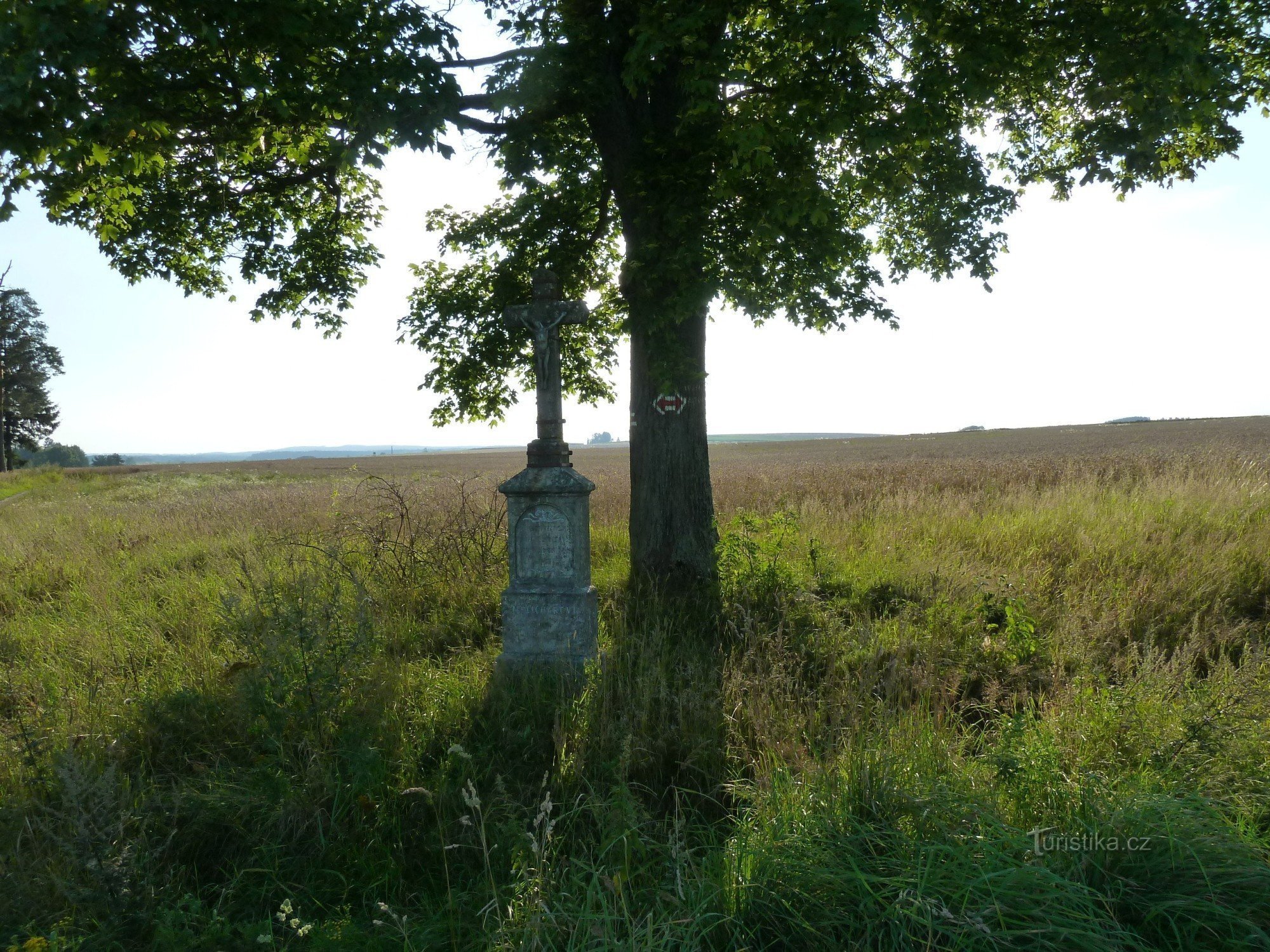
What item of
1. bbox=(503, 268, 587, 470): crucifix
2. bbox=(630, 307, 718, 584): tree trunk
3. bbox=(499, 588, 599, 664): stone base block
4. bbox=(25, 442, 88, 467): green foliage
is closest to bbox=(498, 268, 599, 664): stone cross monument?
bbox=(499, 588, 599, 664): stone base block

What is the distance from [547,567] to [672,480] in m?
1.97

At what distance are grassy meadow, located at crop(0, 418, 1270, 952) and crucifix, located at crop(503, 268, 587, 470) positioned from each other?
5.69 ft

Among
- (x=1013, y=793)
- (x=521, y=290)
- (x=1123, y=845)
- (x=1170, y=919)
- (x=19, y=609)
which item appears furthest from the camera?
(x=521, y=290)

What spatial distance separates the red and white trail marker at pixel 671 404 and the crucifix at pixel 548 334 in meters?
1.35

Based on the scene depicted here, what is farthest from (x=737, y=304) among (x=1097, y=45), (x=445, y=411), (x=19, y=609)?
(x=19, y=609)

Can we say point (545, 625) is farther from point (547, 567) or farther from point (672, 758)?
point (672, 758)

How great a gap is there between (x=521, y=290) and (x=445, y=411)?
210cm

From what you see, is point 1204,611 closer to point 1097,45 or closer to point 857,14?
point 1097,45

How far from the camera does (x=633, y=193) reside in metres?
6.50

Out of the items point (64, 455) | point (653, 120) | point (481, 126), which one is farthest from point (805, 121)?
point (64, 455)

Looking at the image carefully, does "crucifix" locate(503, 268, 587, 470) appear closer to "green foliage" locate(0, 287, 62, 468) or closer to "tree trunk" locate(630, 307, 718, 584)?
"tree trunk" locate(630, 307, 718, 584)

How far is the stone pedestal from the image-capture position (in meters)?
5.48

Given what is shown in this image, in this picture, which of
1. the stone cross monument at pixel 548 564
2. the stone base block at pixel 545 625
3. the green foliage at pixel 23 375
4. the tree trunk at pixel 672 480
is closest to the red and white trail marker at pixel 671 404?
the tree trunk at pixel 672 480

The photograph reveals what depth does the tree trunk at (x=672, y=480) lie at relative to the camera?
23.0 feet
